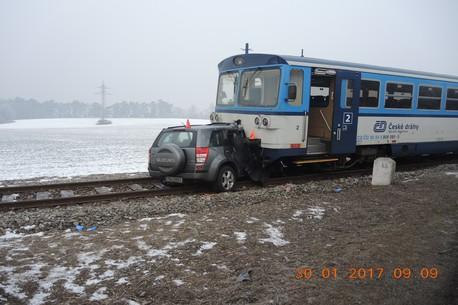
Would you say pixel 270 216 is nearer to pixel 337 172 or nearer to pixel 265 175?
pixel 265 175

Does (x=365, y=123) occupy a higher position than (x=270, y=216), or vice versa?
(x=365, y=123)

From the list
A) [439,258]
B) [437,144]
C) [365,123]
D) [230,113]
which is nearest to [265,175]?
[230,113]

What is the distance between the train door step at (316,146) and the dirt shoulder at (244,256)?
141 inches

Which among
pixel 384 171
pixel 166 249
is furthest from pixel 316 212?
pixel 384 171

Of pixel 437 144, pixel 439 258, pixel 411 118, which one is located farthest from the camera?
pixel 437 144

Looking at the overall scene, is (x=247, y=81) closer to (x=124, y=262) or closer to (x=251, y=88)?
(x=251, y=88)

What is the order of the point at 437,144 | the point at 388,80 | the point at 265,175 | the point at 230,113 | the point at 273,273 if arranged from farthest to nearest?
the point at 437,144
the point at 388,80
the point at 230,113
the point at 265,175
the point at 273,273

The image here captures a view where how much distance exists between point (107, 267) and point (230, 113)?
7.58 metres

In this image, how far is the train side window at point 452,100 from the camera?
48.8 feet

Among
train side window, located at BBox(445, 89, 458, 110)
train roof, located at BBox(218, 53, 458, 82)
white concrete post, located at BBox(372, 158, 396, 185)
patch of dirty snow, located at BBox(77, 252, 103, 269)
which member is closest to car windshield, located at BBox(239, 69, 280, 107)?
train roof, located at BBox(218, 53, 458, 82)

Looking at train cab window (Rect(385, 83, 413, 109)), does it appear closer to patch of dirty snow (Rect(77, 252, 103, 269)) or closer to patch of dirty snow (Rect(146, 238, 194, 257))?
patch of dirty snow (Rect(146, 238, 194, 257))

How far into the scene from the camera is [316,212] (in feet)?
23.6

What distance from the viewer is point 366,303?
379 cm

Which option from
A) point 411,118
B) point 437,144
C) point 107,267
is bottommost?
point 107,267
